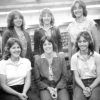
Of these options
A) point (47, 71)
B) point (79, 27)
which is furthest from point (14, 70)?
point (79, 27)

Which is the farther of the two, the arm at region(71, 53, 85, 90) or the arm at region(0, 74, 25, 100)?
the arm at region(71, 53, 85, 90)

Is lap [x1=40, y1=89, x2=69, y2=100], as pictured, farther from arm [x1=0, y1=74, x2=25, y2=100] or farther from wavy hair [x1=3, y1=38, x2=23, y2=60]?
wavy hair [x1=3, y1=38, x2=23, y2=60]

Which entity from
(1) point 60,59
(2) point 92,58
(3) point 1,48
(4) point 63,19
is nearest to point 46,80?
(1) point 60,59

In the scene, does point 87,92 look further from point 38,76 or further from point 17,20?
point 17,20

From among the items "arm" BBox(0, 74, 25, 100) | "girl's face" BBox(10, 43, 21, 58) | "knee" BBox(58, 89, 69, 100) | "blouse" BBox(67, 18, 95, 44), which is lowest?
"knee" BBox(58, 89, 69, 100)

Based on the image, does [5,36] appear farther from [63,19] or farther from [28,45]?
[63,19]

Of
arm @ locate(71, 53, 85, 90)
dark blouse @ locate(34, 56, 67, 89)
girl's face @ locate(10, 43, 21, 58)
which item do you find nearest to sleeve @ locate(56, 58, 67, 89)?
dark blouse @ locate(34, 56, 67, 89)

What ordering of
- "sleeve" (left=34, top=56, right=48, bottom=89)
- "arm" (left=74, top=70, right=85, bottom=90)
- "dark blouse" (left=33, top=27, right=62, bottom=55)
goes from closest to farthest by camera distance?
"arm" (left=74, top=70, right=85, bottom=90), "sleeve" (left=34, top=56, right=48, bottom=89), "dark blouse" (left=33, top=27, right=62, bottom=55)

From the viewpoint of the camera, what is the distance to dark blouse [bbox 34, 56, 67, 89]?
277 cm

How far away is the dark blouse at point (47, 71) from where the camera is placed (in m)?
2.77

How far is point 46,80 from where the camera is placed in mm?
2773

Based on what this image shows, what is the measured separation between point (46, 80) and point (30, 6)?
1.62 m

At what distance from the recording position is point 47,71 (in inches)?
109

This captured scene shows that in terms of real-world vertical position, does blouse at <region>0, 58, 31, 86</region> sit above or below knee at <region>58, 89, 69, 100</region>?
above
